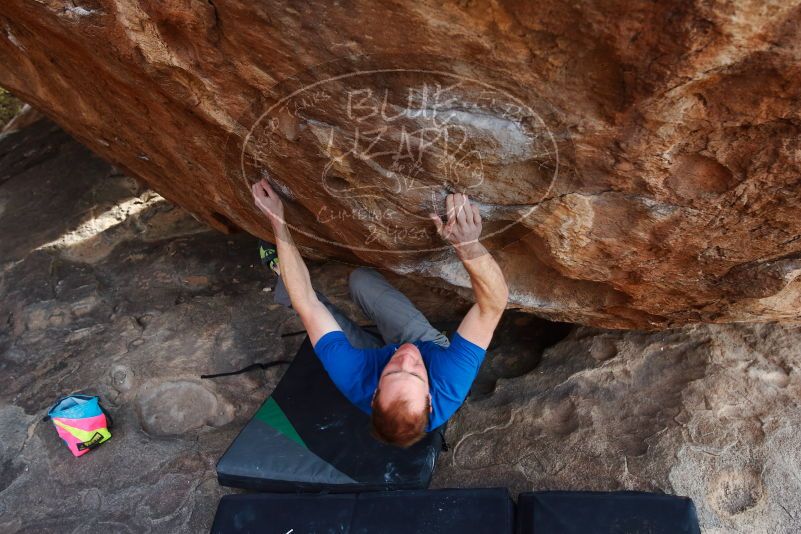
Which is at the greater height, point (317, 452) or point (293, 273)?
point (293, 273)

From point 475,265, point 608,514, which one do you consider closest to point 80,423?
point 475,265

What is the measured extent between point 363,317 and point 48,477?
4.73ft

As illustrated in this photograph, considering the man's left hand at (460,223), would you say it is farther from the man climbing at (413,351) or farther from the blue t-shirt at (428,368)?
the blue t-shirt at (428,368)

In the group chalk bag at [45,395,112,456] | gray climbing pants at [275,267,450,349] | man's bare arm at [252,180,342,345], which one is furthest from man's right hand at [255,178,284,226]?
chalk bag at [45,395,112,456]

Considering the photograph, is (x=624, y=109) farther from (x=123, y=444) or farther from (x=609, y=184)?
(x=123, y=444)

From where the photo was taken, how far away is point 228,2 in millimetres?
1533

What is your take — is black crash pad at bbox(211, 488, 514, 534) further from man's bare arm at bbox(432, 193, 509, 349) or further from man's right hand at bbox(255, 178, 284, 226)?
man's right hand at bbox(255, 178, 284, 226)

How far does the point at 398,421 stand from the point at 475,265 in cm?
55

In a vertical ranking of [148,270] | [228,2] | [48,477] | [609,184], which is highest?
[228,2]

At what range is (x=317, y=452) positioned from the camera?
2402 millimetres

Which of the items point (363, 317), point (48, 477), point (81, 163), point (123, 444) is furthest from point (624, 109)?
point (81, 163)

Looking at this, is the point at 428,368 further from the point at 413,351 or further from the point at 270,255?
the point at 270,255

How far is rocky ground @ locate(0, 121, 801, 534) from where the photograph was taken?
2.15 m

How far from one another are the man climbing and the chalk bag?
1.05 meters
